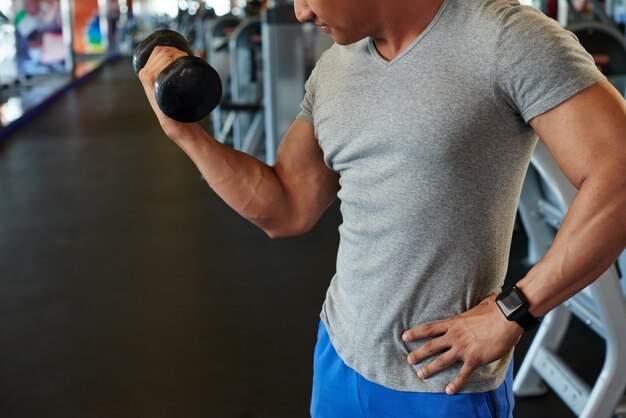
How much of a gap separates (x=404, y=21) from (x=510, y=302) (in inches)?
13.9

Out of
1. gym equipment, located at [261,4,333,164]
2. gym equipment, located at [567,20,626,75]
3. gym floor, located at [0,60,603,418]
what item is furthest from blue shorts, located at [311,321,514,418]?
gym equipment, located at [261,4,333,164]

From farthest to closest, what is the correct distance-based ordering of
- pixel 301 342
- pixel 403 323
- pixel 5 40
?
pixel 5 40, pixel 301 342, pixel 403 323

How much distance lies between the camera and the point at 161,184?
561 centimetres

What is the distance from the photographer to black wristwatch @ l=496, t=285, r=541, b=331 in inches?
34.5

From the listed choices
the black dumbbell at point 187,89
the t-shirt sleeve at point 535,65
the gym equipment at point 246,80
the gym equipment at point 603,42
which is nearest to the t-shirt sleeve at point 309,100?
the black dumbbell at point 187,89

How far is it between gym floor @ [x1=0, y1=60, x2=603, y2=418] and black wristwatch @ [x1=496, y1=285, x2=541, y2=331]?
1535 mm

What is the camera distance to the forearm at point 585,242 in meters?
0.81

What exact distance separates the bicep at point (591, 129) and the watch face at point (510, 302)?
15 centimetres

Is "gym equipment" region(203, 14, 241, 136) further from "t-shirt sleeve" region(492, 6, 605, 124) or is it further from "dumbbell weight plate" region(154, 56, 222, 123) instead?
"t-shirt sleeve" region(492, 6, 605, 124)

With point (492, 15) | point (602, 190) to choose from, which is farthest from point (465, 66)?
point (602, 190)

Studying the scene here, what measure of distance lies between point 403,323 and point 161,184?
15.7 ft

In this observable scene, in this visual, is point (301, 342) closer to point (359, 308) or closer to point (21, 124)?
point (359, 308)

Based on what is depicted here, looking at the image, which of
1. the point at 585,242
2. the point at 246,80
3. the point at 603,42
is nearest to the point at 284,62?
the point at 246,80

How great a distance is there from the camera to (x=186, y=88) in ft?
3.18
